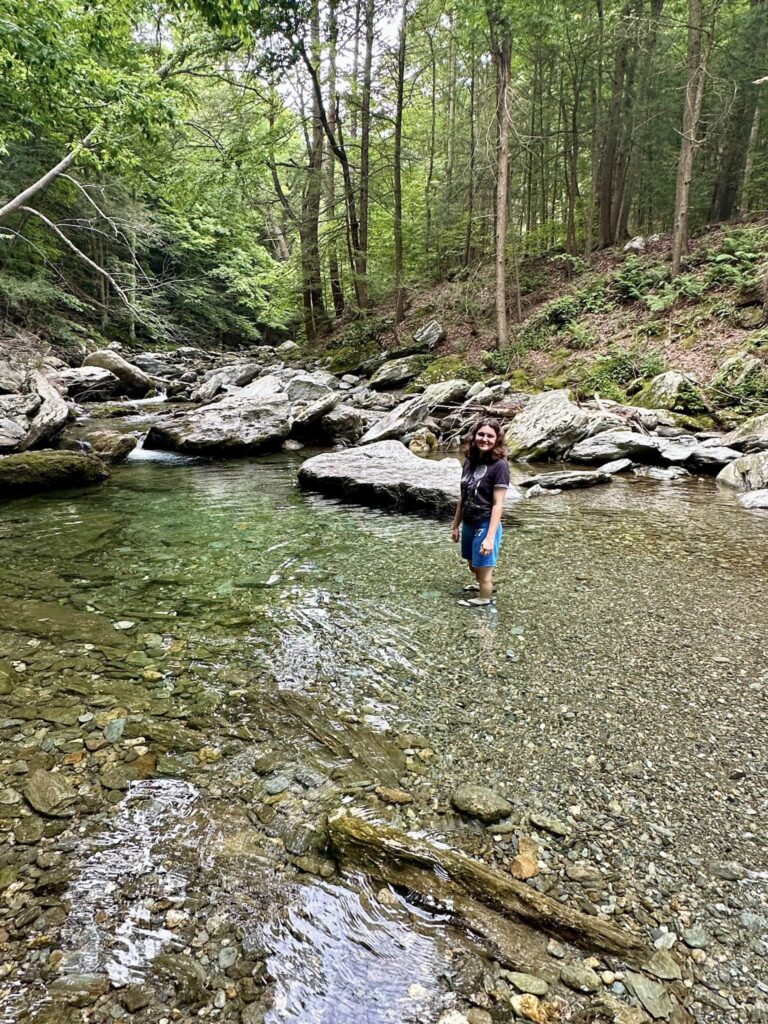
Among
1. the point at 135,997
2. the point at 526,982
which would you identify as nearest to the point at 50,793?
the point at 135,997

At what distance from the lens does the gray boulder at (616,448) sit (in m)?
11.0

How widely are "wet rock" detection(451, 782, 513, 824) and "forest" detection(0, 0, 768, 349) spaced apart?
10048 mm

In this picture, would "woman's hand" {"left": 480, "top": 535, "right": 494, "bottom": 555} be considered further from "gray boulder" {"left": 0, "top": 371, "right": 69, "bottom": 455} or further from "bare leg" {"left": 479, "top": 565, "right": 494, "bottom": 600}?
"gray boulder" {"left": 0, "top": 371, "right": 69, "bottom": 455}

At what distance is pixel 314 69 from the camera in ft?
63.2

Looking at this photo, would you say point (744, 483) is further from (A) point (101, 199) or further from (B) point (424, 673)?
(A) point (101, 199)

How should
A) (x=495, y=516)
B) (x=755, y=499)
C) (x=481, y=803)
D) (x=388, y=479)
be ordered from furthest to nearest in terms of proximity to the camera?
(x=388, y=479) → (x=755, y=499) → (x=495, y=516) → (x=481, y=803)

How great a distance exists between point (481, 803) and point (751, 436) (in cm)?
1093

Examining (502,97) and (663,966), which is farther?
(502,97)

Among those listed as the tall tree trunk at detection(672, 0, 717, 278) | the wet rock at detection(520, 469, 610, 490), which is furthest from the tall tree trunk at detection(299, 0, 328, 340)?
the wet rock at detection(520, 469, 610, 490)

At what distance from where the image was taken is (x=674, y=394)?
1265 cm

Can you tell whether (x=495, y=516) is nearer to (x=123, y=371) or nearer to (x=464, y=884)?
(x=464, y=884)

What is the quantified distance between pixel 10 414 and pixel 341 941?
43.3ft

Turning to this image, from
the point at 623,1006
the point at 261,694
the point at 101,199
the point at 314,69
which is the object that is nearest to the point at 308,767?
the point at 261,694

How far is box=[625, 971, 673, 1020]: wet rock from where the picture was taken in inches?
70.5
